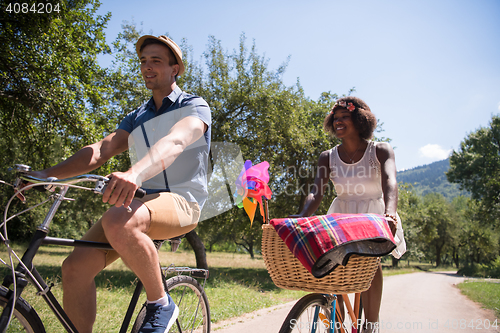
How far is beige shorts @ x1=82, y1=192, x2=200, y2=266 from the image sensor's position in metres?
1.67

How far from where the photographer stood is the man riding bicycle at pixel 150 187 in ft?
4.96

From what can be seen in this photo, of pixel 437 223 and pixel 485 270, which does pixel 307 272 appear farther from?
pixel 437 223

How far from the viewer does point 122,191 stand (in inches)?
52.0

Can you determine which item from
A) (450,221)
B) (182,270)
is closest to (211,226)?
(182,270)

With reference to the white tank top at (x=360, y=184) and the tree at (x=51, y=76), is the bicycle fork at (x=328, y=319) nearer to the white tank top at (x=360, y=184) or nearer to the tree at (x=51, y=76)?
the white tank top at (x=360, y=184)

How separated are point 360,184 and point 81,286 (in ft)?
6.86

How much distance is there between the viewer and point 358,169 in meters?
2.58

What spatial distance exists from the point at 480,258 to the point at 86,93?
64052 millimetres

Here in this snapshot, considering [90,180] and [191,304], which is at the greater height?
[90,180]

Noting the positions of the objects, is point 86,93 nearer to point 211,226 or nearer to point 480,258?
point 211,226

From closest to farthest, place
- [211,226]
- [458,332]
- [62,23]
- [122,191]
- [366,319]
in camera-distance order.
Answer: [122,191] → [366,319] → [458,332] → [62,23] → [211,226]

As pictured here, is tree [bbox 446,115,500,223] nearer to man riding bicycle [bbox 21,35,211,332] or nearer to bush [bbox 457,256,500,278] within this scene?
bush [bbox 457,256,500,278]

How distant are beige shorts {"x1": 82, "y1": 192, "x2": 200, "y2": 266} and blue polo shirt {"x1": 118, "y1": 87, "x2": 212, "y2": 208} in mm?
73

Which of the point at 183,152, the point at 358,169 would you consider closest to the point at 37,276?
the point at 183,152
